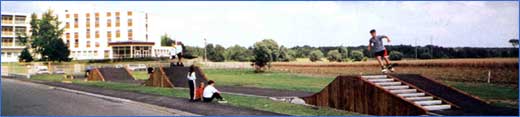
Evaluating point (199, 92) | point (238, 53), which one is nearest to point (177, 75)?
point (199, 92)

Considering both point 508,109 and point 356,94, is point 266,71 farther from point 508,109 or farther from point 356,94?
point 508,109

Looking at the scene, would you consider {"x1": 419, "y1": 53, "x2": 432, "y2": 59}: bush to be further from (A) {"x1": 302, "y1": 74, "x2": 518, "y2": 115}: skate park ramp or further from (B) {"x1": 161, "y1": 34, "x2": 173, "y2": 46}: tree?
(B) {"x1": 161, "y1": 34, "x2": 173, "y2": 46}: tree

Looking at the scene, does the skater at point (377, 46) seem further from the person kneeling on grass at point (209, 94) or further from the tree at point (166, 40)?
the tree at point (166, 40)

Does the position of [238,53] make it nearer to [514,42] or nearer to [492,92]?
[492,92]

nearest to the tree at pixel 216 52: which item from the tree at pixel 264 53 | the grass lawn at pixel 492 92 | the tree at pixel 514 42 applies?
the tree at pixel 264 53

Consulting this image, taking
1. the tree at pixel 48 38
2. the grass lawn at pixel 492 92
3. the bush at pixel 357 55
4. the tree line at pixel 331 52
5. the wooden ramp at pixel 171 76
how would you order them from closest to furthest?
the grass lawn at pixel 492 92
the tree line at pixel 331 52
the bush at pixel 357 55
the tree at pixel 48 38
the wooden ramp at pixel 171 76

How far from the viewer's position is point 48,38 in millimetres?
21578

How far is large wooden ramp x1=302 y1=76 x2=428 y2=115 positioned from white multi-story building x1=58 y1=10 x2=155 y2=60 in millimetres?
6548

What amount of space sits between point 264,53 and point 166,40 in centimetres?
420

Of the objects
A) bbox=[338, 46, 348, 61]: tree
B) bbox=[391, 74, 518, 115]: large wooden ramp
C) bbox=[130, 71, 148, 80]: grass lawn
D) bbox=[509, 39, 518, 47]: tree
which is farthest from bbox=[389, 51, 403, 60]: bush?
bbox=[130, 71, 148, 80]: grass lawn

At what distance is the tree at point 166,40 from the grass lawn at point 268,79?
63.8 inches

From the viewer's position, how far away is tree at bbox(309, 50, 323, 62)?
17.6 m

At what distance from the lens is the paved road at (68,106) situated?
609 inches

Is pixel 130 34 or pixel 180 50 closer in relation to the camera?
pixel 130 34
